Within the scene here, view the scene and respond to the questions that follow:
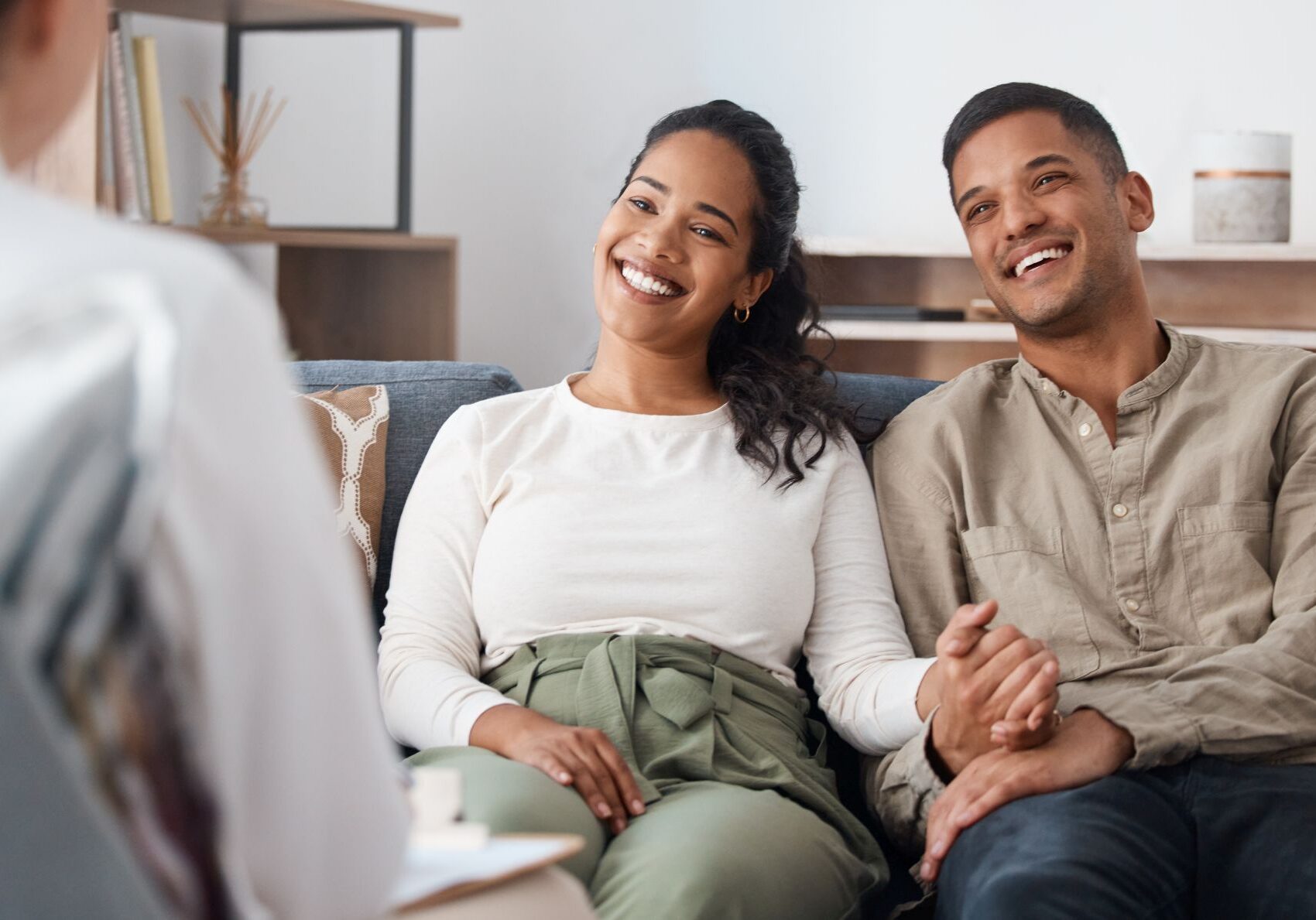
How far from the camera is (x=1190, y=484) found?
1.59 metres

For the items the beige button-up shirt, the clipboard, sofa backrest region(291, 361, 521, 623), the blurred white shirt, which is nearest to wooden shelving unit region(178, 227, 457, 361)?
sofa backrest region(291, 361, 521, 623)

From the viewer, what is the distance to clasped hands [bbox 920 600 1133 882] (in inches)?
52.5

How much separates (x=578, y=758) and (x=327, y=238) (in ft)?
6.82

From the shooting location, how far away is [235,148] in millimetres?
3238

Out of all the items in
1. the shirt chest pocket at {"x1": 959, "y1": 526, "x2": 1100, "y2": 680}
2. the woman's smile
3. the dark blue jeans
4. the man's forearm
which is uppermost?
the woman's smile

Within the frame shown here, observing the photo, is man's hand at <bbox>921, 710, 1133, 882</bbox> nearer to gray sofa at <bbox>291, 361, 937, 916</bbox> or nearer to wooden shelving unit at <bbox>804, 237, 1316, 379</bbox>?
gray sofa at <bbox>291, 361, 937, 916</bbox>

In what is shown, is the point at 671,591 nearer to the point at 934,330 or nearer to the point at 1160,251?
the point at 934,330

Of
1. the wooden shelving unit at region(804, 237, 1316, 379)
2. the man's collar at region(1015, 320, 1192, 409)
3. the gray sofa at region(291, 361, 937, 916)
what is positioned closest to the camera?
the man's collar at region(1015, 320, 1192, 409)

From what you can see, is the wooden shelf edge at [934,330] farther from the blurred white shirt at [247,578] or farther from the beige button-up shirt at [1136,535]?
the blurred white shirt at [247,578]

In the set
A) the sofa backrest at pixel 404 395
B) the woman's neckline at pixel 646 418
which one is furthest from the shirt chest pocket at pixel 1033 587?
the sofa backrest at pixel 404 395

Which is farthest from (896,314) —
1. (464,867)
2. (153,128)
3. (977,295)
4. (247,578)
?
(247,578)

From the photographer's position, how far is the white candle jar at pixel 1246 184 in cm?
288

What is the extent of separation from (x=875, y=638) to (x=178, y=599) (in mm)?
1173

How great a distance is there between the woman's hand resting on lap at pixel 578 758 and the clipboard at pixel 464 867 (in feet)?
1.77
